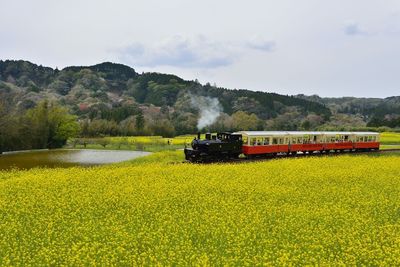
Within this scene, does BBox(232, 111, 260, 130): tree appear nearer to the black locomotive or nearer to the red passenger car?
the red passenger car

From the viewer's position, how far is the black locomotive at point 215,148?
33312 millimetres

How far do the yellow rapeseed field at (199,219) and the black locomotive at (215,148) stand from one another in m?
7.87

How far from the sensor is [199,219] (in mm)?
15492

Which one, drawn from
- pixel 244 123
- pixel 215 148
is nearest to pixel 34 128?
pixel 215 148

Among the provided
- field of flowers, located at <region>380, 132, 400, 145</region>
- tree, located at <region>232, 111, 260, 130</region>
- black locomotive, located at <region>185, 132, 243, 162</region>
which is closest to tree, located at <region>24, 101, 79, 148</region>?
black locomotive, located at <region>185, 132, 243, 162</region>

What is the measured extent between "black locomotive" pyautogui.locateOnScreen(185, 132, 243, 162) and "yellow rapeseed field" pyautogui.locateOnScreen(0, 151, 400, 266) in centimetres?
787

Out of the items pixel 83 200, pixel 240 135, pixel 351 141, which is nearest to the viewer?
pixel 83 200

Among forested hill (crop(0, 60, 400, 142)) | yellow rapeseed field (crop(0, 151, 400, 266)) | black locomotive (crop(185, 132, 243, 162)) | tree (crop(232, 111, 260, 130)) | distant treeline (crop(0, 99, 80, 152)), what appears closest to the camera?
yellow rapeseed field (crop(0, 151, 400, 266))

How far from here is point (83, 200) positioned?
18.2 m

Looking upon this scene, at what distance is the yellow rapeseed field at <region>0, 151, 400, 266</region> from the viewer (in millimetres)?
12008

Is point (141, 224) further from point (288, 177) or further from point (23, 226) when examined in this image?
point (288, 177)

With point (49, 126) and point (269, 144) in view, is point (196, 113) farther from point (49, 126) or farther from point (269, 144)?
point (269, 144)

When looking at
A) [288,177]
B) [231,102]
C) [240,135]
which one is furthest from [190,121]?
[288,177]

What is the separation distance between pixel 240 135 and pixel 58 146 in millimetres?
40955
